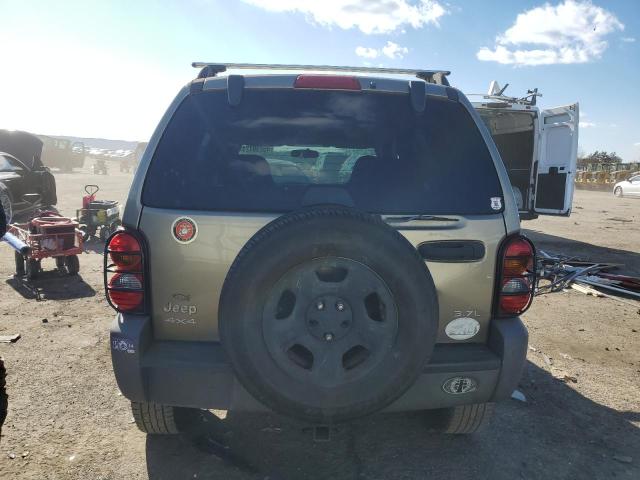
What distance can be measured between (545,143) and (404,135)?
8.28m

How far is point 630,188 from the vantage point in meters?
26.5

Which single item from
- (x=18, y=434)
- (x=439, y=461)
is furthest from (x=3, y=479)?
(x=439, y=461)

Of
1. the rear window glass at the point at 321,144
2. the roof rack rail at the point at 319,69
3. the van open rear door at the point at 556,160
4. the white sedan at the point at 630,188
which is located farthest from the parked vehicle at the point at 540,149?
the white sedan at the point at 630,188

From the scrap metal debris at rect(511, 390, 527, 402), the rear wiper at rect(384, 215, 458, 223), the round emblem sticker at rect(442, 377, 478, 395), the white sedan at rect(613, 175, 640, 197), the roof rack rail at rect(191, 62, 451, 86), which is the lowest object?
the scrap metal debris at rect(511, 390, 527, 402)

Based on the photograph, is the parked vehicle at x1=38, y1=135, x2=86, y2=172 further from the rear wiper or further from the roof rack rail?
the rear wiper

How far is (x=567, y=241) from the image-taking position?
37.0ft

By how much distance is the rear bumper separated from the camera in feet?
7.33

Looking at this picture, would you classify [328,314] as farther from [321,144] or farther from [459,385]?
[321,144]

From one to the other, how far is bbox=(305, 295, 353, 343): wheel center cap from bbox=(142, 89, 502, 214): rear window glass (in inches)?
21.0

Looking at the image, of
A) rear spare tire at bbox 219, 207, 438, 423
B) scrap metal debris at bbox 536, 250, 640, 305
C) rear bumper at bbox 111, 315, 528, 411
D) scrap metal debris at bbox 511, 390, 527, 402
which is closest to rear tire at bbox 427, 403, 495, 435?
rear bumper at bbox 111, 315, 528, 411

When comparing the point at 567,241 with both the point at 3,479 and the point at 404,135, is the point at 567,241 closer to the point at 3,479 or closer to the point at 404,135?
the point at 404,135

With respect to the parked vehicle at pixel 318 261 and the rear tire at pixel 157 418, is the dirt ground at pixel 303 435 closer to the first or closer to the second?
the rear tire at pixel 157 418

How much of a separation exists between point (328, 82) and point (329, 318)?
1.23 m

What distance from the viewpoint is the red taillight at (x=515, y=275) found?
2.42 m
